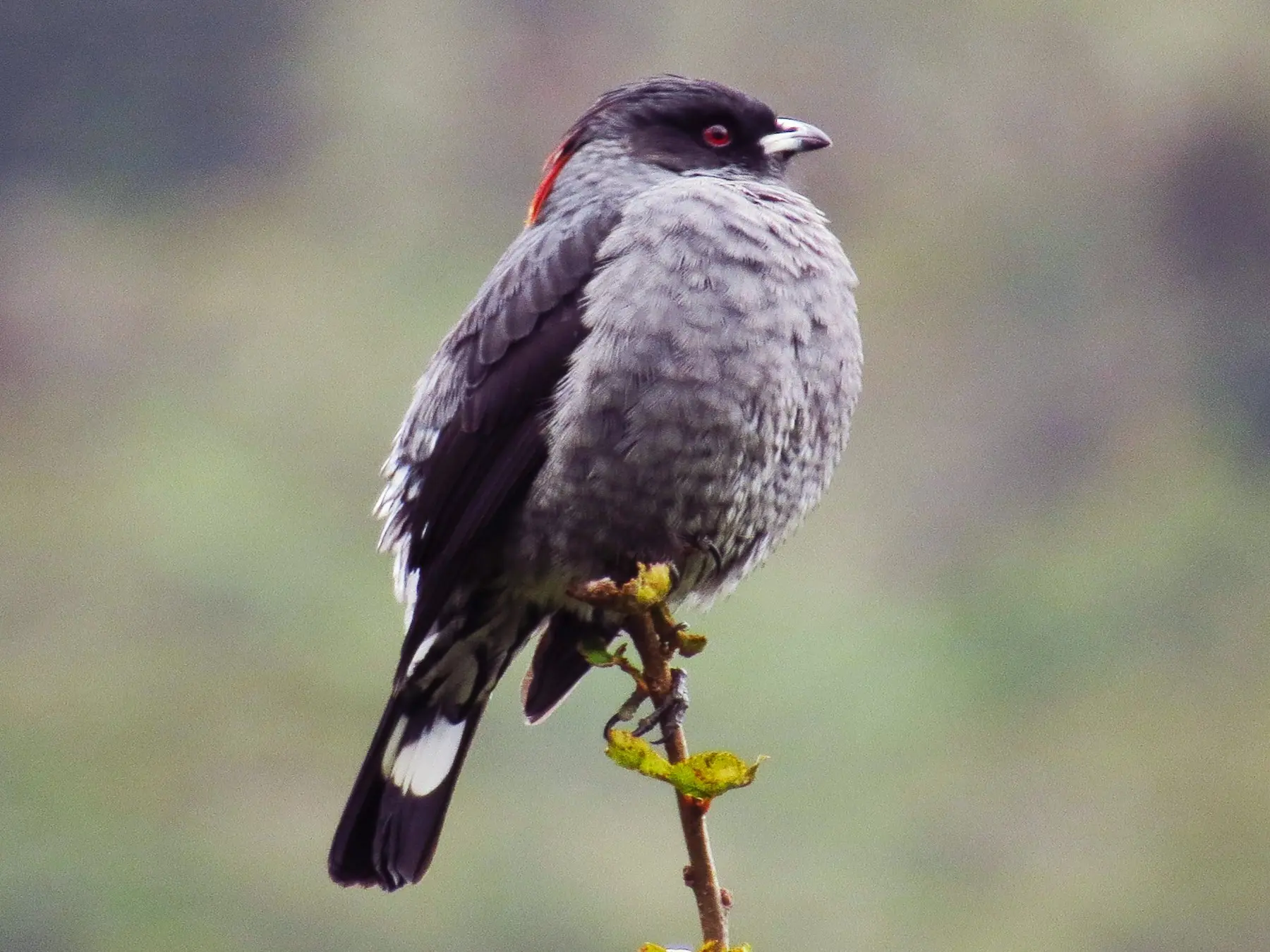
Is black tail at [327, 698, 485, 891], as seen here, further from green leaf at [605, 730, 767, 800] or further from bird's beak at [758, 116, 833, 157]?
bird's beak at [758, 116, 833, 157]

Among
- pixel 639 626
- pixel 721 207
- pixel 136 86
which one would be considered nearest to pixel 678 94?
pixel 721 207

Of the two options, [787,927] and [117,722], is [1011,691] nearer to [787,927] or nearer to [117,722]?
[787,927]

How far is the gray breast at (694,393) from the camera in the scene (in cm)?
408

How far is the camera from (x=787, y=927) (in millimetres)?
13602

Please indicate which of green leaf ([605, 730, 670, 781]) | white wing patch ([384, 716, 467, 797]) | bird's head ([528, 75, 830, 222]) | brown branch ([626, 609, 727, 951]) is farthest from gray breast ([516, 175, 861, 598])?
green leaf ([605, 730, 670, 781])

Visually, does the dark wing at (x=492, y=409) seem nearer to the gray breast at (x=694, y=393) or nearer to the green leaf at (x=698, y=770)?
the gray breast at (x=694, y=393)

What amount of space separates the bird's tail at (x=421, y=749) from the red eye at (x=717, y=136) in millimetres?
1408

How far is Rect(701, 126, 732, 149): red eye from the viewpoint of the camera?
4879 mm

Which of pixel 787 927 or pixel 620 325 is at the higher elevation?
pixel 787 927

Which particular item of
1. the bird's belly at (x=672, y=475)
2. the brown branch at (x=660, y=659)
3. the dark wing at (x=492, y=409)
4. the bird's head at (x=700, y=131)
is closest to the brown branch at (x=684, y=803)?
the brown branch at (x=660, y=659)

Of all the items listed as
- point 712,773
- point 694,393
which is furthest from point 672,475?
point 712,773

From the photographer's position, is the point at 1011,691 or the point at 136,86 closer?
the point at 1011,691

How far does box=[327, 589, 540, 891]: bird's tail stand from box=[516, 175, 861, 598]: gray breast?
0.37 m

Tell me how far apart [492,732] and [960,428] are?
29.2 feet
